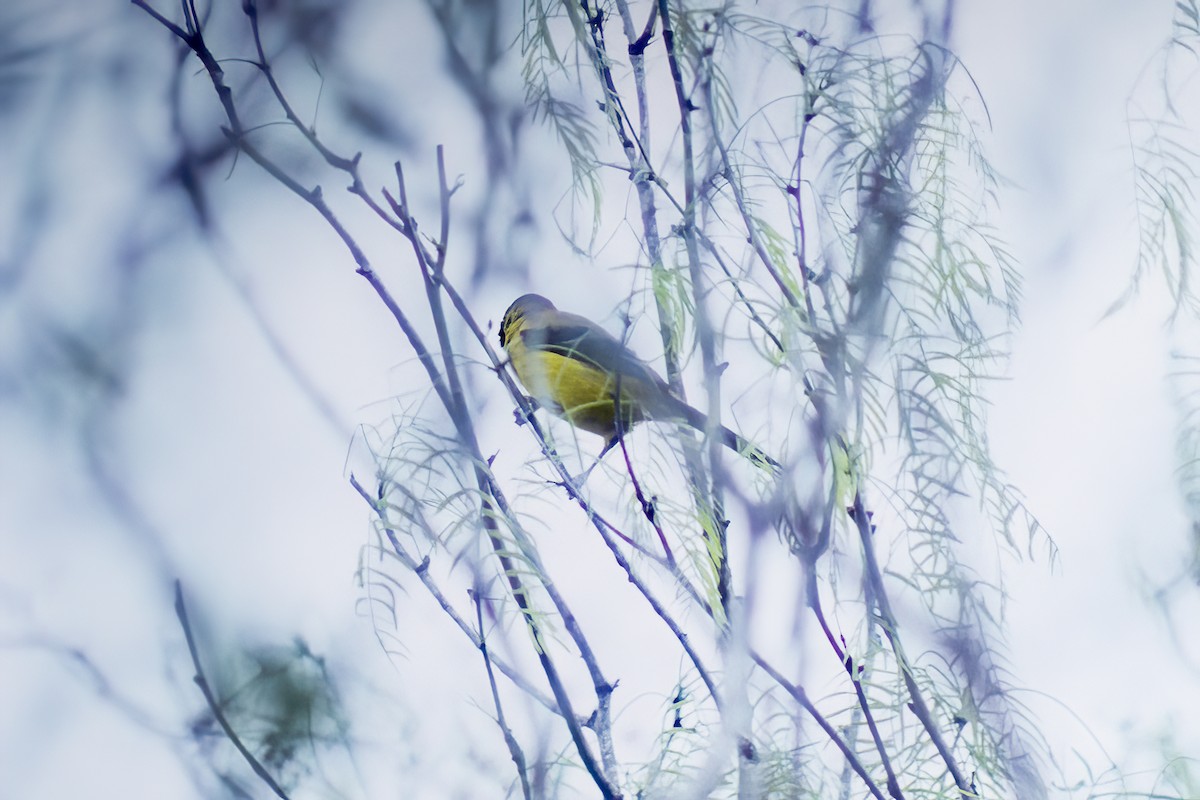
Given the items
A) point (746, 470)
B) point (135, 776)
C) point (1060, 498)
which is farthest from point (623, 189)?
point (135, 776)

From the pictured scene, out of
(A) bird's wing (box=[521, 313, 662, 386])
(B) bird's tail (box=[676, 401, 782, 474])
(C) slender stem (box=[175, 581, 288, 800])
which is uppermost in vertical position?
(A) bird's wing (box=[521, 313, 662, 386])

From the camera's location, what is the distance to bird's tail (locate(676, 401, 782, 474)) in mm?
564

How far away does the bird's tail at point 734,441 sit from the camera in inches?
22.2

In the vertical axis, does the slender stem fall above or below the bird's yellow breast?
below

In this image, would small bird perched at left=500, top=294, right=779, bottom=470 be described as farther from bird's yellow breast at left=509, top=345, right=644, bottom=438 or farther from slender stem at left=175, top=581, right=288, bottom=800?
slender stem at left=175, top=581, right=288, bottom=800

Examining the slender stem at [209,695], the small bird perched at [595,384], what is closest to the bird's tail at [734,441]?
the small bird perched at [595,384]

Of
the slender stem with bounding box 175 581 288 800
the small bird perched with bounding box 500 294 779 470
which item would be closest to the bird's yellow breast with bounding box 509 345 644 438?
the small bird perched with bounding box 500 294 779 470

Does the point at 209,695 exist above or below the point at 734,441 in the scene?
below

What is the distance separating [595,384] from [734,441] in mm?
90

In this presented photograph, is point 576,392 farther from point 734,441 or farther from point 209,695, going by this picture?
point 209,695

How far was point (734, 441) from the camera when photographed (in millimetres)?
609

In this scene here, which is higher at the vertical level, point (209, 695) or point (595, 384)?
point (595, 384)

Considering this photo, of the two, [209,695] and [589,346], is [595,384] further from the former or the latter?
[209,695]

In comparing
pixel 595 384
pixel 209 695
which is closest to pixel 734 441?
pixel 595 384
